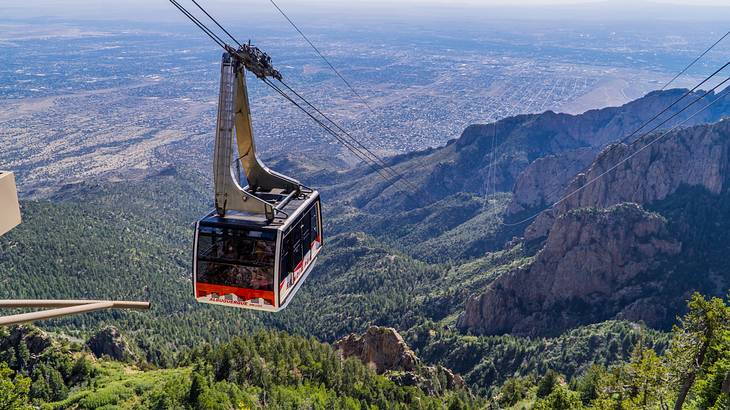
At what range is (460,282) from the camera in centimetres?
13888

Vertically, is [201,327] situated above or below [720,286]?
below

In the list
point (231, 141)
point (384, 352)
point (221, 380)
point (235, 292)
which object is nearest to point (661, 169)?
point (384, 352)

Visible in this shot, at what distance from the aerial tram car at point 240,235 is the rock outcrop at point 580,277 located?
290 feet

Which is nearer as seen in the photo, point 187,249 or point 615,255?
point 615,255

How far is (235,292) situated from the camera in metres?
26.1

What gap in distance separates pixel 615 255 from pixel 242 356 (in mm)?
74293

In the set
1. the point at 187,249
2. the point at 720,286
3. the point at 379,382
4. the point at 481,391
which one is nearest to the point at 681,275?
the point at 720,286

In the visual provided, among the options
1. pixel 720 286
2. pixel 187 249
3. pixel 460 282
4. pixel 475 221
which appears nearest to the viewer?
pixel 720 286

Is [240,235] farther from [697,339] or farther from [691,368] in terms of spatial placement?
[697,339]

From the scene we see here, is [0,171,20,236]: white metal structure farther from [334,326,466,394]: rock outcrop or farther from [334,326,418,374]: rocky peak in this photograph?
[334,326,418,374]: rocky peak

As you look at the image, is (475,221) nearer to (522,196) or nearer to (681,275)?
(522,196)

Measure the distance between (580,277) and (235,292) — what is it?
315ft

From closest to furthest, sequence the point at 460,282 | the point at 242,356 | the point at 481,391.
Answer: the point at 242,356
the point at 481,391
the point at 460,282

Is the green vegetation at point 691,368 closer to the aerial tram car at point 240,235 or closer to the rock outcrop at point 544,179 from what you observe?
the aerial tram car at point 240,235
